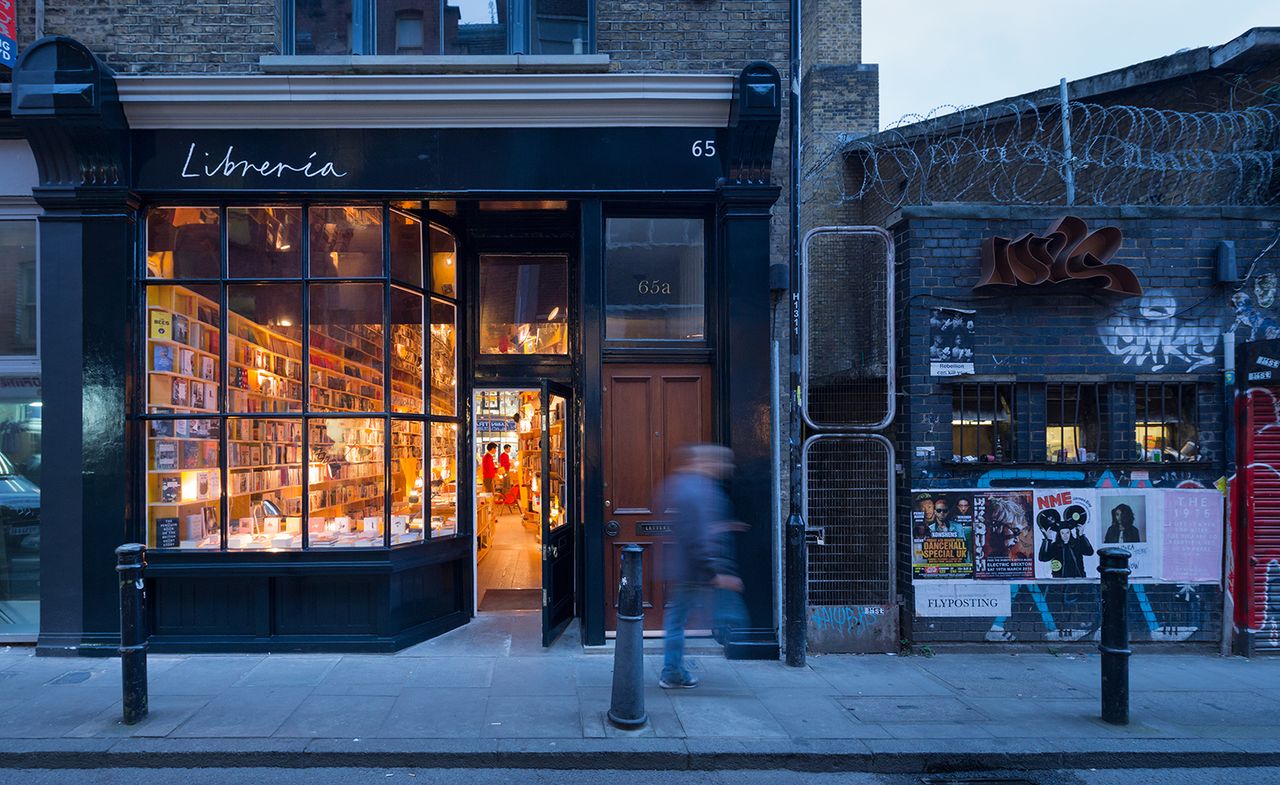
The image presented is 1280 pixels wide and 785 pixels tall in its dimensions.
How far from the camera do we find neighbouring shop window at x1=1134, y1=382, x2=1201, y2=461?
744cm

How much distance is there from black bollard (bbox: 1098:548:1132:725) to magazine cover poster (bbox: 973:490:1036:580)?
1566 mm

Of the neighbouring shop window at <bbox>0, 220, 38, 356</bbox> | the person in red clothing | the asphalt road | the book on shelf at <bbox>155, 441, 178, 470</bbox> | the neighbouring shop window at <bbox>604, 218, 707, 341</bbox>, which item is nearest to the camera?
the asphalt road

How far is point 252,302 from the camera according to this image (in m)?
7.32

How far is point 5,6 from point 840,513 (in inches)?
361

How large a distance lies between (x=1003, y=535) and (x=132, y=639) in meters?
7.36

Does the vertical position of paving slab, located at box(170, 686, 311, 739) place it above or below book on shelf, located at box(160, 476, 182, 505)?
below

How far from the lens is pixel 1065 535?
24.0ft

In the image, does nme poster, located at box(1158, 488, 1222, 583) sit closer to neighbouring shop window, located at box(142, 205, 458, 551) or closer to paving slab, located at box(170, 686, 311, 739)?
neighbouring shop window, located at box(142, 205, 458, 551)

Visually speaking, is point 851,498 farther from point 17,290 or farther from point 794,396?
point 17,290

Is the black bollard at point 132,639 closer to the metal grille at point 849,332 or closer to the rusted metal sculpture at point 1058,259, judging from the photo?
the metal grille at point 849,332

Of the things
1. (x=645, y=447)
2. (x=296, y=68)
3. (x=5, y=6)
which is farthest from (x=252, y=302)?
(x=645, y=447)

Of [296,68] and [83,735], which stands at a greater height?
[296,68]

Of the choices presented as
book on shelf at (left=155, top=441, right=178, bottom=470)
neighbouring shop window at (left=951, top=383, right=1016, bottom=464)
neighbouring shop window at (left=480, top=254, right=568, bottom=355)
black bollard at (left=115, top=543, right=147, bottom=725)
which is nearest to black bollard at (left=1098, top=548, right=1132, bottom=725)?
neighbouring shop window at (left=951, top=383, right=1016, bottom=464)

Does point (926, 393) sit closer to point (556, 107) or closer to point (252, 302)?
point (556, 107)
